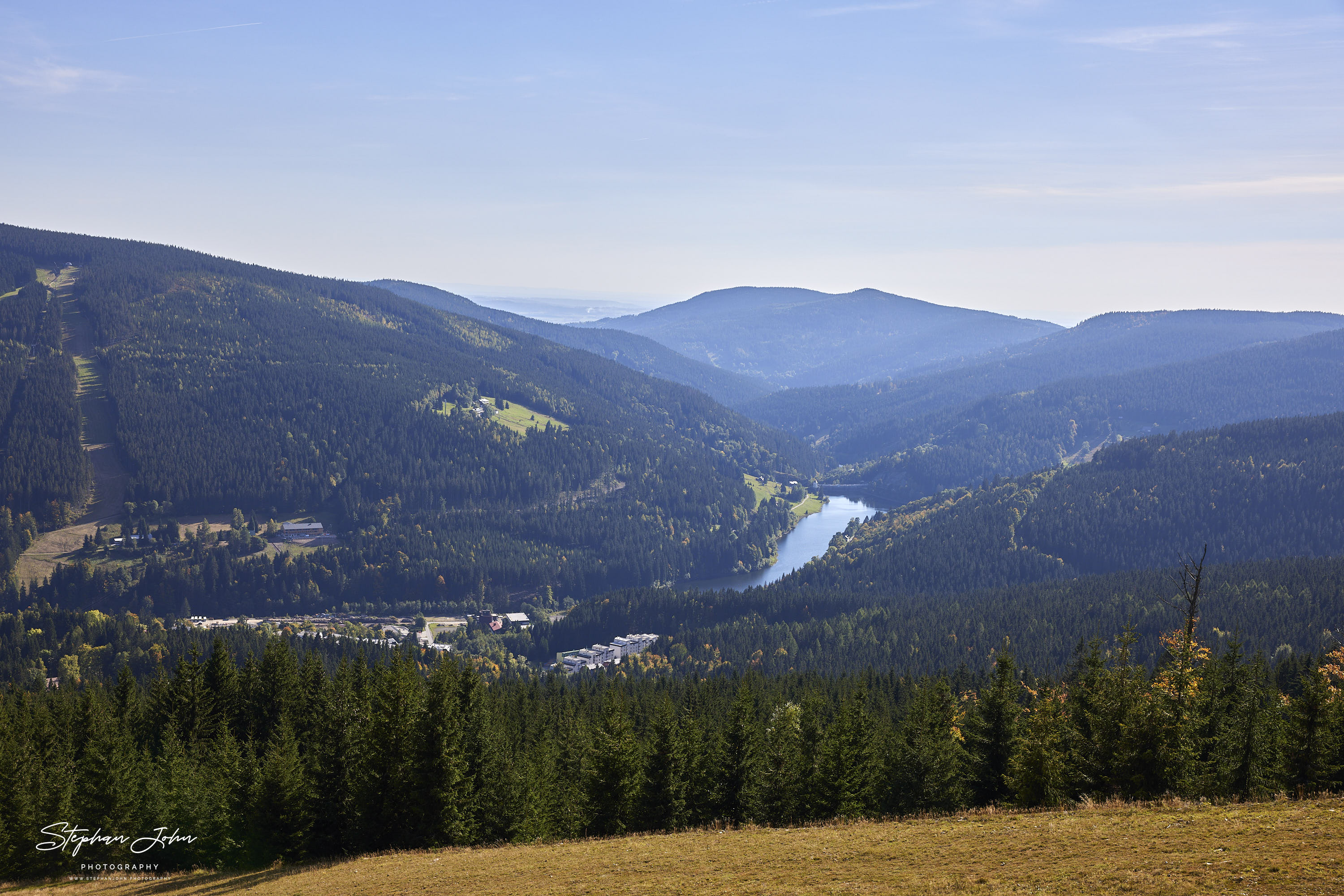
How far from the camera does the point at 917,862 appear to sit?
1257 inches

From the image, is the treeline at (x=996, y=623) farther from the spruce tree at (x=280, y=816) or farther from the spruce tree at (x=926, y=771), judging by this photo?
the spruce tree at (x=280, y=816)

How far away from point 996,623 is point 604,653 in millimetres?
78161

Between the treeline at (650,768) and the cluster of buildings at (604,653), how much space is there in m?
117

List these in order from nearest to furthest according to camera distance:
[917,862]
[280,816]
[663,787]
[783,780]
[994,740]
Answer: [917,862]
[994,740]
[280,816]
[783,780]
[663,787]

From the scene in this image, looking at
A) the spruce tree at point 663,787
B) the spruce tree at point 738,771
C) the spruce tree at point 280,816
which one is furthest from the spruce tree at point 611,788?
the spruce tree at point 280,816

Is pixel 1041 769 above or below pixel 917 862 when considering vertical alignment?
below

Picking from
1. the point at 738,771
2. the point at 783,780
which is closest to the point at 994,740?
the point at 783,780

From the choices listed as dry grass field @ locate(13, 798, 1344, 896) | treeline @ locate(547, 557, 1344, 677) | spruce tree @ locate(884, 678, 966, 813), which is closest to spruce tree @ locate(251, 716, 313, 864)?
dry grass field @ locate(13, 798, 1344, 896)

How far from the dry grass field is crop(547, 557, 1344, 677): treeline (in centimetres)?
9292

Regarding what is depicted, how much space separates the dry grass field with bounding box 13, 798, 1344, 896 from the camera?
26312 millimetres

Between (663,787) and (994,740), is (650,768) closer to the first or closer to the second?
(663,787)

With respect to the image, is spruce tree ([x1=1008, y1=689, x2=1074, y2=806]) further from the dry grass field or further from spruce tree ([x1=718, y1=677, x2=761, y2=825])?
spruce tree ([x1=718, y1=677, x2=761, y2=825])

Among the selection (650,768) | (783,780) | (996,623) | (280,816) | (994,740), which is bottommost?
(996,623)

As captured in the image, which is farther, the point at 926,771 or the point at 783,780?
the point at 783,780
